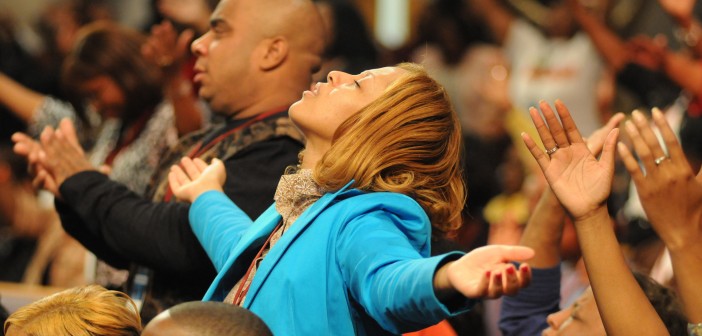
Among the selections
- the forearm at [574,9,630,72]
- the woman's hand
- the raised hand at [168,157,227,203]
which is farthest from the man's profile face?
the forearm at [574,9,630,72]

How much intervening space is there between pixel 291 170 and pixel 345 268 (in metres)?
0.82

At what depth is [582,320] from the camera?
263 cm

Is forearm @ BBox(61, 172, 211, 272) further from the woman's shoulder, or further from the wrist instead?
the wrist

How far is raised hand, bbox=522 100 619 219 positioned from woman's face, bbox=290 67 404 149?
32cm

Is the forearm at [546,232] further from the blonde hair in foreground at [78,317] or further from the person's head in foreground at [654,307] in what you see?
the blonde hair in foreground at [78,317]

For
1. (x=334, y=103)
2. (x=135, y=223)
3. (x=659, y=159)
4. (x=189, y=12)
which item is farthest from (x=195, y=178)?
(x=189, y=12)

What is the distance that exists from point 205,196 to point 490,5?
13.3ft

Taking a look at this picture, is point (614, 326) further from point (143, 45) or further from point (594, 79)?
point (594, 79)

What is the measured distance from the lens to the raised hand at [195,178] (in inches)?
106

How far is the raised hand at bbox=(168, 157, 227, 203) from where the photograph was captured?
8.83ft

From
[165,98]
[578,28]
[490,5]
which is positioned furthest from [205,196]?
[490,5]

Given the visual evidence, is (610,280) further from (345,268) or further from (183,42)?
(183,42)

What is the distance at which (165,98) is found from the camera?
13.9ft

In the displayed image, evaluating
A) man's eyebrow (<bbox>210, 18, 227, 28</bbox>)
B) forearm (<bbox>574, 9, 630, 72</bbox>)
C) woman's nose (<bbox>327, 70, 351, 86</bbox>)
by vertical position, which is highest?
forearm (<bbox>574, 9, 630, 72</bbox>)
